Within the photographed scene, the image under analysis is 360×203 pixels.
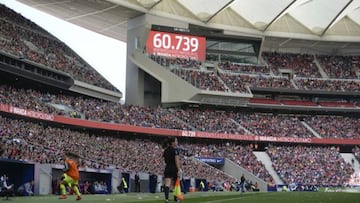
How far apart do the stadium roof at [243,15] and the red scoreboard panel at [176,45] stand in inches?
83.8

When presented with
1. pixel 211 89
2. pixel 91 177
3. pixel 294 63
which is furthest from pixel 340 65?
pixel 91 177

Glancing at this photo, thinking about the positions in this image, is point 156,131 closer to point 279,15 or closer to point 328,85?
point 279,15

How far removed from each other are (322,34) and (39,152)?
46267mm

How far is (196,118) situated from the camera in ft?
213

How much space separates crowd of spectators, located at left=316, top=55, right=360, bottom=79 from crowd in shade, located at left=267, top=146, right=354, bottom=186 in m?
13.8

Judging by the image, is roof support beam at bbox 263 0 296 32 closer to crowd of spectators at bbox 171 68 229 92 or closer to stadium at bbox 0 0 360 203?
stadium at bbox 0 0 360 203

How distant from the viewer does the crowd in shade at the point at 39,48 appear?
50938 mm

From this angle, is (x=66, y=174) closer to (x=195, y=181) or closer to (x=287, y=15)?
(x=195, y=181)

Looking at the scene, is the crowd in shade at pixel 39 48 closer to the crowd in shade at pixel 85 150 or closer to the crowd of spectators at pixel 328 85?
the crowd in shade at pixel 85 150

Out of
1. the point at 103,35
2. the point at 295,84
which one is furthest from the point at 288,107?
the point at 103,35

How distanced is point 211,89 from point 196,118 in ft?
12.7

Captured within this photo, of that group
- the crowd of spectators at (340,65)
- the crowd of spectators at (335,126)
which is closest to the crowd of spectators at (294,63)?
the crowd of spectators at (340,65)

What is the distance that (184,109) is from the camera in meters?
66.9

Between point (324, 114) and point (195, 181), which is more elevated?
point (324, 114)
